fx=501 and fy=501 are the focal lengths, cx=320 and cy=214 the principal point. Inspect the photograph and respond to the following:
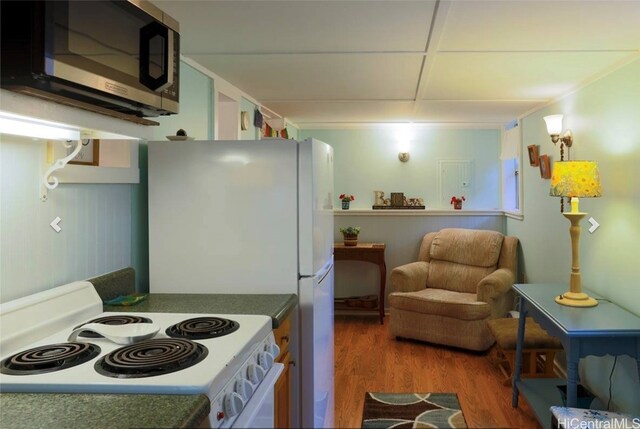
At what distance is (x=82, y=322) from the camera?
1.59m

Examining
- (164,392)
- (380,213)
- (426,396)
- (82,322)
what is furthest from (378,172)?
(164,392)

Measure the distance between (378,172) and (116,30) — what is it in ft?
13.6

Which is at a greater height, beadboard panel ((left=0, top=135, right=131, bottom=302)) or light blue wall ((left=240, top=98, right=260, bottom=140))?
light blue wall ((left=240, top=98, right=260, bottom=140))

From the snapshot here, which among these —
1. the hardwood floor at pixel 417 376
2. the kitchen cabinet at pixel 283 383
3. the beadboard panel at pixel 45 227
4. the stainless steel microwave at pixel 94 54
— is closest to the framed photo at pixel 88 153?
the beadboard panel at pixel 45 227

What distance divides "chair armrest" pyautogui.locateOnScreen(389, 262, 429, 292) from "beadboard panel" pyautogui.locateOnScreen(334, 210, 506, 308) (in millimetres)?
512

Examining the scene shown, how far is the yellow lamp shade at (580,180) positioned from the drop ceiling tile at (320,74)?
896 mm

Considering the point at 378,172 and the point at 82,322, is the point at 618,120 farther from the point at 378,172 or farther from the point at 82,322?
the point at 378,172

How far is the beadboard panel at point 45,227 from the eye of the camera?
141 cm

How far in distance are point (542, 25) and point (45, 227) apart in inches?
72.6

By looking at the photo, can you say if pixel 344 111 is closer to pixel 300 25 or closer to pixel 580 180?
pixel 580 180

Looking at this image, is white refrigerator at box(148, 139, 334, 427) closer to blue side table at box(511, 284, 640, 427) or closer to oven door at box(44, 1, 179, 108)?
oven door at box(44, 1, 179, 108)

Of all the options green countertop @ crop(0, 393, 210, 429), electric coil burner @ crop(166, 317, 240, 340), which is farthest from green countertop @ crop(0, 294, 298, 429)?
electric coil burner @ crop(166, 317, 240, 340)

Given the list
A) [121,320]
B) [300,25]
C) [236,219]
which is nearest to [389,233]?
[236,219]

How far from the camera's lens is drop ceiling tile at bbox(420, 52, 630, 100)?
2285 millimetres
